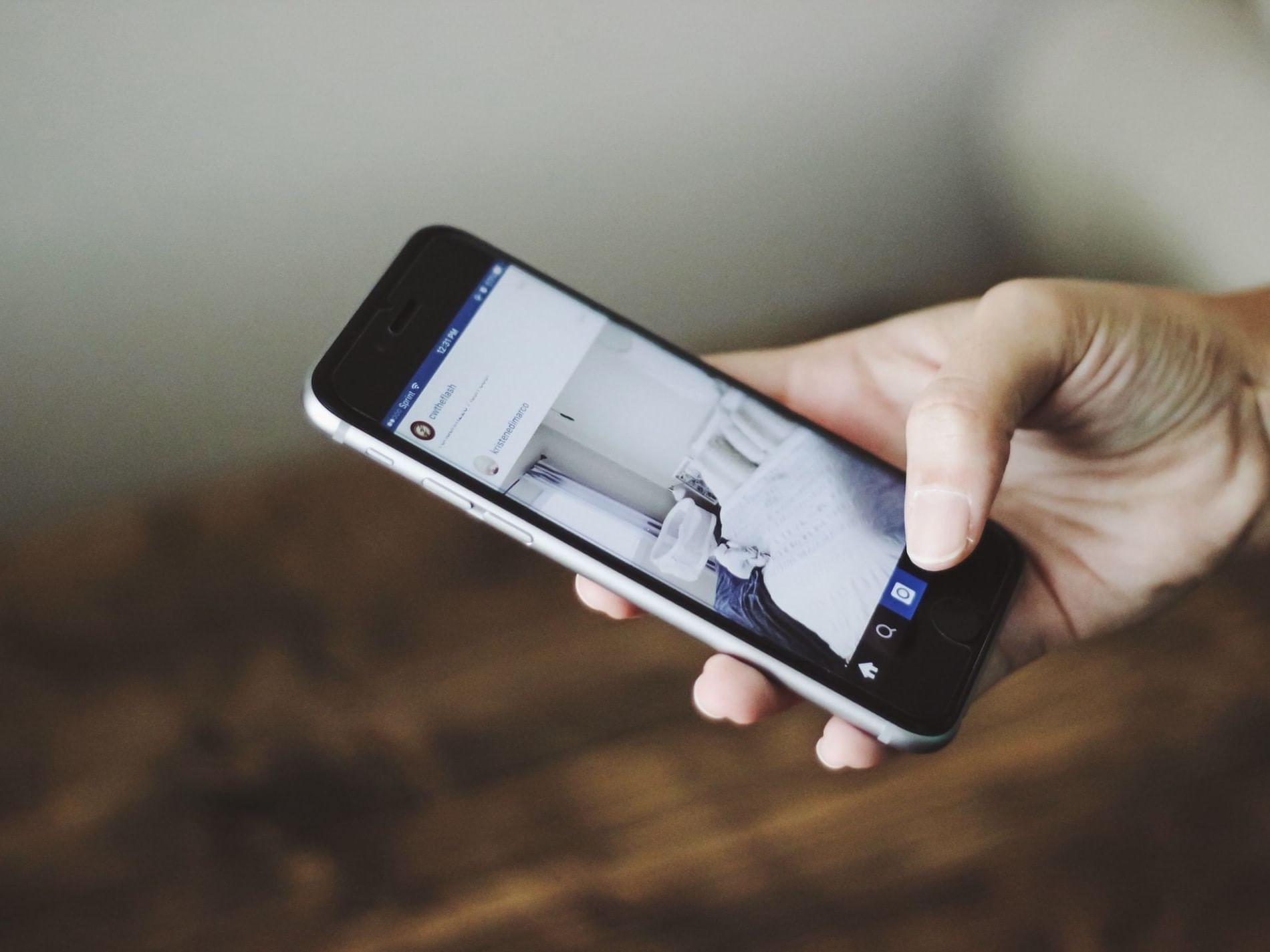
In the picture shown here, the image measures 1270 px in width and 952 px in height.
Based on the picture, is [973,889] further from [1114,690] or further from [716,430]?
[716,430]

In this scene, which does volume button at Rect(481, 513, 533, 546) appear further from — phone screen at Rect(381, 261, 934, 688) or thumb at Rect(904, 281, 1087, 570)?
thumb at Rect(904, 281, 1087, 570)

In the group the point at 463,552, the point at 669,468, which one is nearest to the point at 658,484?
the point at 669,468

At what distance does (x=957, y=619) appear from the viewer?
460mm

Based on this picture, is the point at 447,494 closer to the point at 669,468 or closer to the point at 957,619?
the point at 669,468

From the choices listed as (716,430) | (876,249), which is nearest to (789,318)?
(876,249)

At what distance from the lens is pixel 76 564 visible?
0.63 meters

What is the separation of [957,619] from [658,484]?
16 centimetres

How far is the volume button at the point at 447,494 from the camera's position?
0.45 metres

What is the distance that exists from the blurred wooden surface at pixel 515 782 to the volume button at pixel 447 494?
0.64 feet

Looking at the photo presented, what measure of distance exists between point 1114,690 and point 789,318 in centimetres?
37

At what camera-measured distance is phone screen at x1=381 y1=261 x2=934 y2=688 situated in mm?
453

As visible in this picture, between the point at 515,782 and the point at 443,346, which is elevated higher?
the point at 443,346

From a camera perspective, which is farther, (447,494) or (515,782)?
(515,782)

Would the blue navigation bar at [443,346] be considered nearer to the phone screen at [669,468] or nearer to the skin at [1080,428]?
the phone screen at [669,468]
